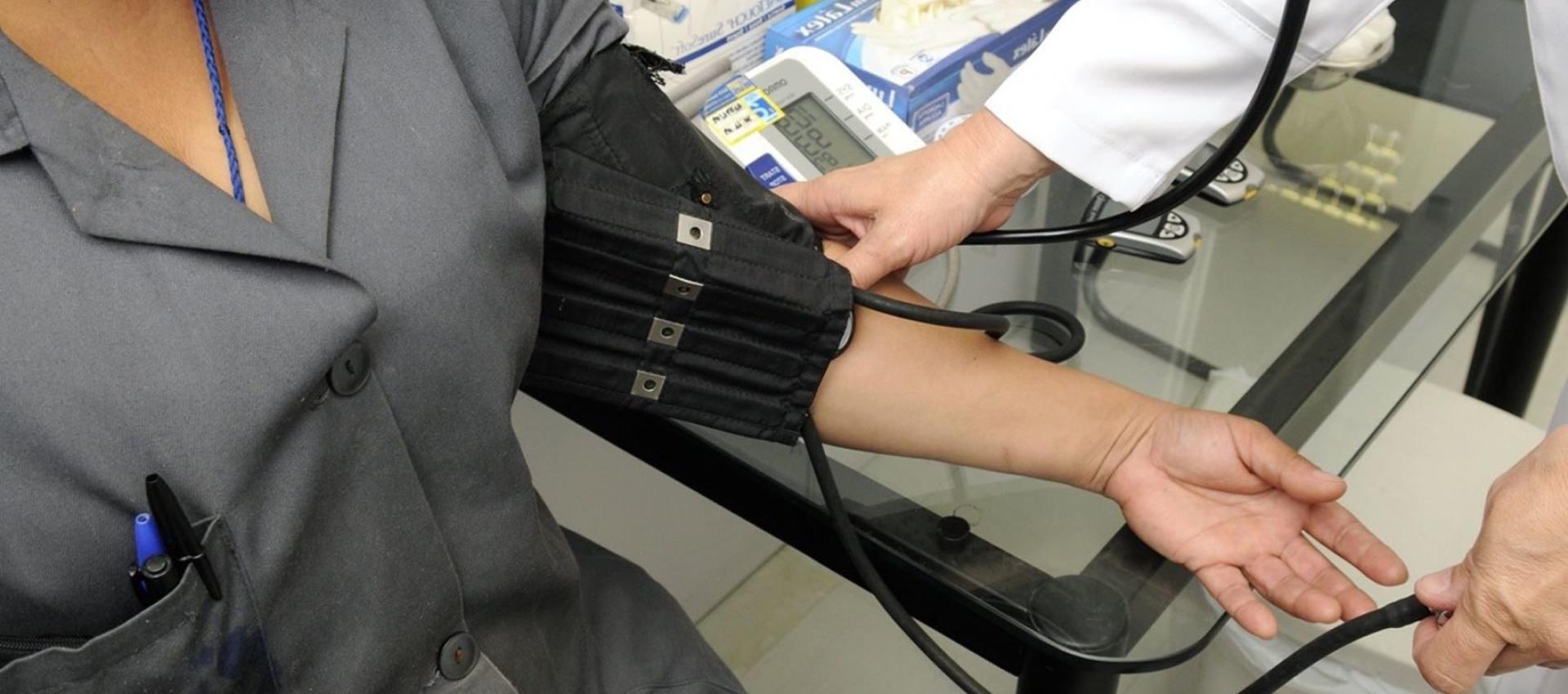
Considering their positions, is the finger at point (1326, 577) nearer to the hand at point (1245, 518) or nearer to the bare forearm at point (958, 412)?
the hand at point (1245, 518)

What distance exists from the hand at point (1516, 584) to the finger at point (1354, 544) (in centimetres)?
11

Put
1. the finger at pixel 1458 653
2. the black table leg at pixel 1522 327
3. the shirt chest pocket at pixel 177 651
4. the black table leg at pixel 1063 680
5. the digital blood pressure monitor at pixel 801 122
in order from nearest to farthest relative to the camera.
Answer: the shirt chest pocket at pixel 177 651
the finger at pixel 1458 653
the black table leg at pixel 1063 680
the digital blood pressure monitor at pixel 801 122
the black table leg at pixel 1522 327

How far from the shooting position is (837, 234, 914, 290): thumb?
2.93 ft

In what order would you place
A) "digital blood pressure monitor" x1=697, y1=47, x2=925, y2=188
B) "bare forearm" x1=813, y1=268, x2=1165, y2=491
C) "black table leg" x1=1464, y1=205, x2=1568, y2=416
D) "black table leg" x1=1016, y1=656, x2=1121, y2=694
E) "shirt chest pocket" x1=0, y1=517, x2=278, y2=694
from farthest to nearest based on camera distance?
"black table leg" x1=1464, y1=205, x2=1568, y2=416 < "digital blood pressure monitor" x1=697, y1=47, x2=925, y2=188 < "bare forearm" x1=813, y1=268, x2=1165, y2=491 < "black table leg" x1=1016, y1=656, x2=1121, y2=694 < "shirt chest pocket" x1=0, y1=517, x2=278, y2=694

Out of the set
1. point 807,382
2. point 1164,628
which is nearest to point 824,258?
point 807,382

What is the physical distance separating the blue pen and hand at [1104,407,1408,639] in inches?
22.5

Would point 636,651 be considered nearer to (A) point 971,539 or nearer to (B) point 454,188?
(A) point 971,539

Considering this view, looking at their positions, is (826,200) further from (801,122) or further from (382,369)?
(382,369)

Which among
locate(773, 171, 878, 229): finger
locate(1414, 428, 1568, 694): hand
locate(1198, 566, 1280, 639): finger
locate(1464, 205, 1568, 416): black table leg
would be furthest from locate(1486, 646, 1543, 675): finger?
locate(1464, 205, 1568, 416): black table leg

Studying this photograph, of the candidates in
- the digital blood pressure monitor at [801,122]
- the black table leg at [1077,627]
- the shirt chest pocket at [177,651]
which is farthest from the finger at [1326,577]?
the shirt chest pocket at [177,651]

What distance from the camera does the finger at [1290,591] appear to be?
30.8 inches

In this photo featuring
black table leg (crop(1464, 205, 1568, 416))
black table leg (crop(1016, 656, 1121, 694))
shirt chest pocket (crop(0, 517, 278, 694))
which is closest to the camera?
shirt chest pocket (crop(0, 517, 278, 694))

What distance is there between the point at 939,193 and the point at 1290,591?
344 mm

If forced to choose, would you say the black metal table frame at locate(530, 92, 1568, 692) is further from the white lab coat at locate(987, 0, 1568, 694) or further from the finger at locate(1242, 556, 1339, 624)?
the white lab coat at locate(987, 0, 1568, 694)
